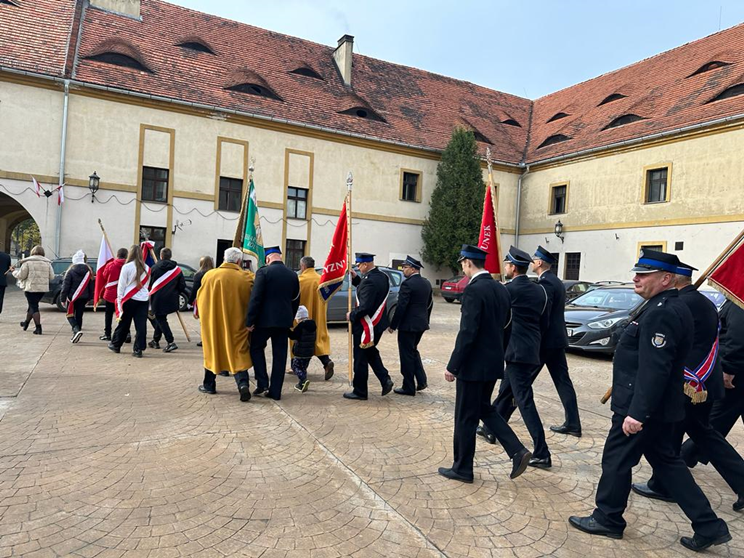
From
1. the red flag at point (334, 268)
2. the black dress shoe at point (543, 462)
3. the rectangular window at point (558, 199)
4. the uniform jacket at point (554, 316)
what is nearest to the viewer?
the black dress shoe at point (543, 462)

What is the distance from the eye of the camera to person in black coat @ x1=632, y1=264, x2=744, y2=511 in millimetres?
3668

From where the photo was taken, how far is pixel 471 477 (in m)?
4.10

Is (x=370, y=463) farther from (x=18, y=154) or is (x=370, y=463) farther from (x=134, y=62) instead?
(x=134, y=62)

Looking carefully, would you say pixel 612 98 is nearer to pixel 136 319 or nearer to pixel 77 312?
pixel 136 319

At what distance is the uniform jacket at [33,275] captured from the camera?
33.2 feet

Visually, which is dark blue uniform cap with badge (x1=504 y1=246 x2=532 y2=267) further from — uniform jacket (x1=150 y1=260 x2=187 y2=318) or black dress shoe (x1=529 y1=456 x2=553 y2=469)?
uniform jacket (x1=150 y1=260 x2=187 y2=318)

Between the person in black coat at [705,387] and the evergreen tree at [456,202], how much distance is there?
69.5 ft

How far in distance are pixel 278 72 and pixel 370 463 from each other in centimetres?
2383

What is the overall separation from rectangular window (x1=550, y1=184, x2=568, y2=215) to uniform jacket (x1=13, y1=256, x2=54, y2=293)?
22827 millimetres

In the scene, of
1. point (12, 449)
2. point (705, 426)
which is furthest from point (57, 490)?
point (705, 426)

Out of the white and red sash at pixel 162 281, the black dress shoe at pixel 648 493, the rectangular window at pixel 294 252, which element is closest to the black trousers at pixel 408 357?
the black dress shoe at pixel 648 493

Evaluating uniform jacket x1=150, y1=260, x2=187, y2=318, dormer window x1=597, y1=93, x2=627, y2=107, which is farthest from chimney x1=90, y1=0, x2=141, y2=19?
dormer window x1=597, y1=93, x2=627, y2=107

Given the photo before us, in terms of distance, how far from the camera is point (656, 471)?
3396 millimetres

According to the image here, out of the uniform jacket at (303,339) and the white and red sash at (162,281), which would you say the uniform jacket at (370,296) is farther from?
the white and red sash at (162,281)
